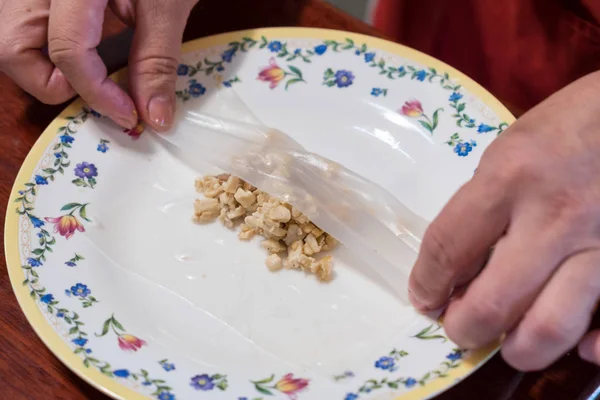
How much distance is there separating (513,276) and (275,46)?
20.6 inches

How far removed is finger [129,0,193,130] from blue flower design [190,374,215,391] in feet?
1.15

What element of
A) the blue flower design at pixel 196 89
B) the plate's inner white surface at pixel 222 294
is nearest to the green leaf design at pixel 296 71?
the blue flower design at pixel 196 89

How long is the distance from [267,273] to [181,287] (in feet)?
0.31

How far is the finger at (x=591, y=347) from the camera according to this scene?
506 mm

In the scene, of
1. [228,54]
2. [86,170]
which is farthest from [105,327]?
[228,54]

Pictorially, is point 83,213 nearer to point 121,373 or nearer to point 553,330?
point 121,373

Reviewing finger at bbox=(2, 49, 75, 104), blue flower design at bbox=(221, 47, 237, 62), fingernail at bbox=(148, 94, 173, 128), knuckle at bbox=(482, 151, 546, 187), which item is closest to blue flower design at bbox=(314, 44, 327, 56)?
blue flower design at bbox=(221, 47, 237, 62)

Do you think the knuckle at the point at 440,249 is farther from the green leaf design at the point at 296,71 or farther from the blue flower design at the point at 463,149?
the green leaf design at the point at 296,71

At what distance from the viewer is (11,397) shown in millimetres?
589

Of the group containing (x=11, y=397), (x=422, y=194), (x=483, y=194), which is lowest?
(x=11, y=397)

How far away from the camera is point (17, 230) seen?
2.17 feet

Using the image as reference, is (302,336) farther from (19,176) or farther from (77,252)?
(19,176)

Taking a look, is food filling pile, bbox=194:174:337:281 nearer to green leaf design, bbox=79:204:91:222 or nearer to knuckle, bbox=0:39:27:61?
green leaf design, bbox=79:204:91:222

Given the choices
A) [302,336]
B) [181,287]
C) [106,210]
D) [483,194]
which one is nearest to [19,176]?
[106,210]
